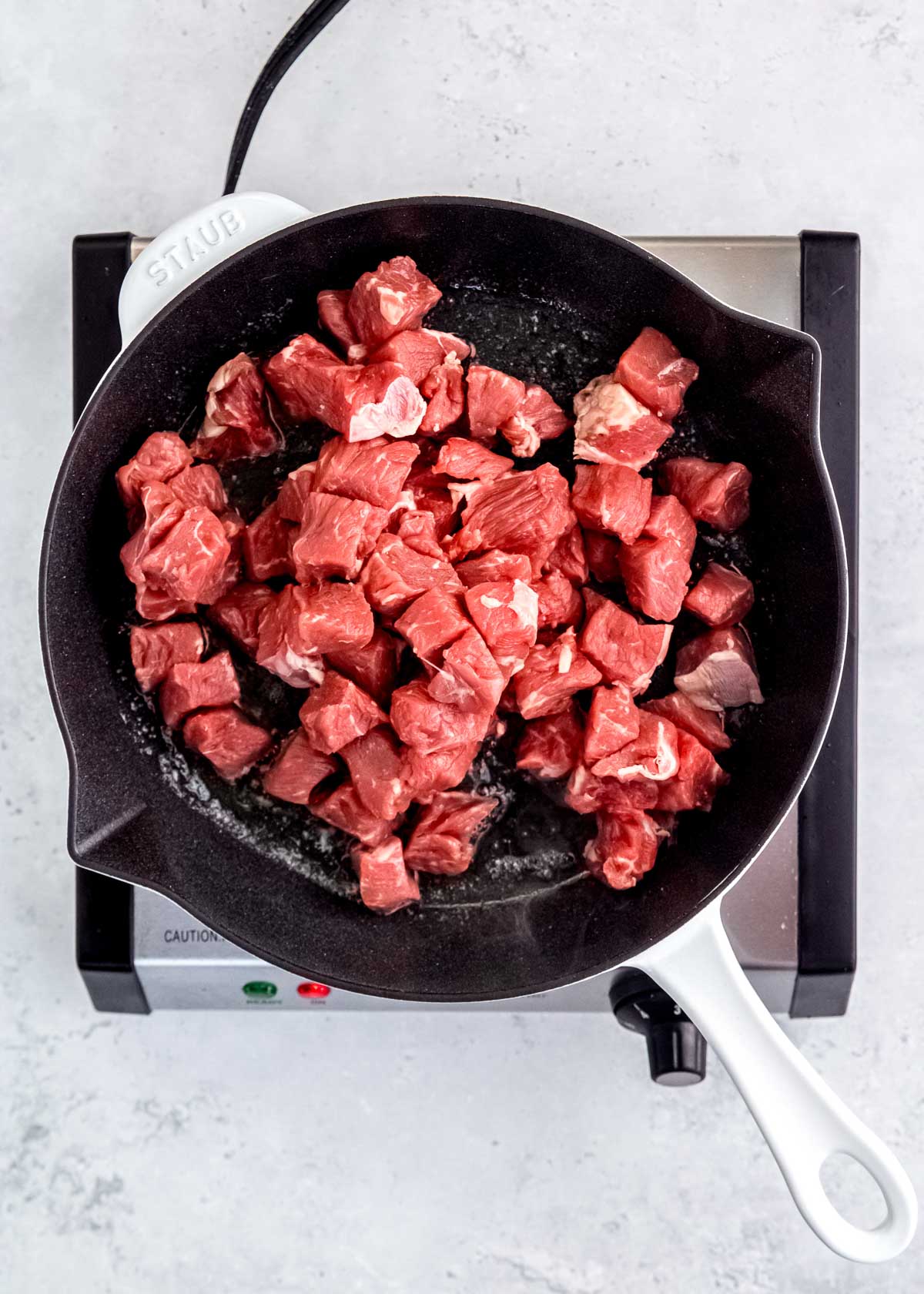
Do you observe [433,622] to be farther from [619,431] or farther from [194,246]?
[194,246]

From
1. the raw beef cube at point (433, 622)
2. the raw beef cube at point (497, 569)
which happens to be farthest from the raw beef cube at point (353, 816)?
the raw beef cube at point (497, 569)

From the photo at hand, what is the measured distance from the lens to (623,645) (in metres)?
1.59

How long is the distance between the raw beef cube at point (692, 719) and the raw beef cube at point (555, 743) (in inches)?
4.8

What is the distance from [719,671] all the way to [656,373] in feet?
1.44

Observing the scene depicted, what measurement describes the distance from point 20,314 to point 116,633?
0.62 meters

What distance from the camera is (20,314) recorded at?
187 cm

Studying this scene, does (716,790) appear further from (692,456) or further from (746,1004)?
(692,456)

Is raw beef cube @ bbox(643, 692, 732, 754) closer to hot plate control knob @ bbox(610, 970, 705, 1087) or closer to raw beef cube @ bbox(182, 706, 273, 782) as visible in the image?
hot plate control knob @ bbox(610, 970, 705, 1087)

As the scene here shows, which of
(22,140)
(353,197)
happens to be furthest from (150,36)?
(353,197)

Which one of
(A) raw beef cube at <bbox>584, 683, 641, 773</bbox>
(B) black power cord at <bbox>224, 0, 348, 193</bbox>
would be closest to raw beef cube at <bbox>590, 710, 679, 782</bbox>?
(A) raw beef cube at <bbox>584, 683, 641, 773</bbox>

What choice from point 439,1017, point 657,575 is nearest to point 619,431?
point 657,575

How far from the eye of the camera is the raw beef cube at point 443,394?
5.24 ft

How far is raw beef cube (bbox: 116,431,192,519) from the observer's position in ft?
5.13

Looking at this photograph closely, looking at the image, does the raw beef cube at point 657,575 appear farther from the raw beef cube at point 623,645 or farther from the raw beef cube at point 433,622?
the raw beef cube at point 433,622
